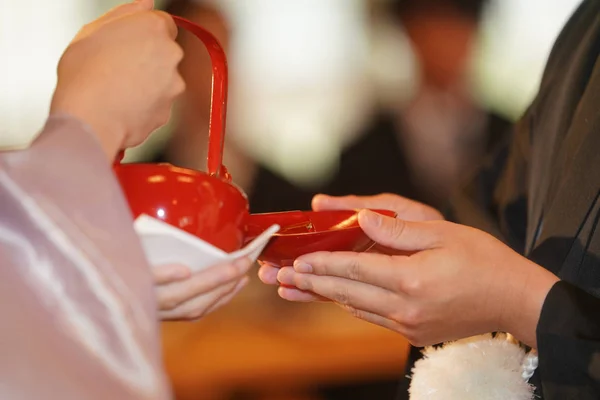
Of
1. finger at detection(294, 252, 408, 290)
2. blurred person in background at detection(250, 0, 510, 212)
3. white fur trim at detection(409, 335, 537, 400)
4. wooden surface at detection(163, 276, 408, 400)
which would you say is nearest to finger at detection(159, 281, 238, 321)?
finger at detection(294, 252, 408, 290)

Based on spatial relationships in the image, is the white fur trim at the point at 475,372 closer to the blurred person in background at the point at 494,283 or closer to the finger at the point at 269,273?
the blurred person in background at the point at 494,283

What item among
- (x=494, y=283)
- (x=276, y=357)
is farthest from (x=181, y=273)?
(x=276, y=357)

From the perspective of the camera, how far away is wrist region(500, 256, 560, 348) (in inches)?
33.9

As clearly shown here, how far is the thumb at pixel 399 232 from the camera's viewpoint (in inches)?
31.9

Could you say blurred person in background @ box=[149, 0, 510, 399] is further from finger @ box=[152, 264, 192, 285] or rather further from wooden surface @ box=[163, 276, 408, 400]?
Result: finger @ box=[152, 264, 192, 285]

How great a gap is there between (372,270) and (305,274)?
0.07 meters

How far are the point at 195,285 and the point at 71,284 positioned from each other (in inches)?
4.7

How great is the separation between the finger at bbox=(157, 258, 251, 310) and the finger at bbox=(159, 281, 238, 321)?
0.02 metres

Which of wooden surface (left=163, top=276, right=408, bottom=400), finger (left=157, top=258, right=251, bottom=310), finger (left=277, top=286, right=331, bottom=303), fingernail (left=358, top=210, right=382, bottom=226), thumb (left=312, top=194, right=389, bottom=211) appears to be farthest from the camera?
wooden surface (left=163, top=276, right=408, bottom=400)

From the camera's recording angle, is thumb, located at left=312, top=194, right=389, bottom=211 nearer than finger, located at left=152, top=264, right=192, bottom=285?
No

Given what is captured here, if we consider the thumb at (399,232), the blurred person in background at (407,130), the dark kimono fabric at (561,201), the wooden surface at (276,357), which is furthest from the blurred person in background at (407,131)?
the thumb at (399,232)

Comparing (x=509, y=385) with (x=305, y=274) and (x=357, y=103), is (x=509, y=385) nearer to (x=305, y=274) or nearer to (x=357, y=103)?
(x=305, y=274)

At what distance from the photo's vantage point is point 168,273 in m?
0.66

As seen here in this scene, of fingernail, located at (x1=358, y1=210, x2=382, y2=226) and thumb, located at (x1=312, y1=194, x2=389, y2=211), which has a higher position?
fingernail, located at (x1=358, y1=210, x2=382, y2=226)
